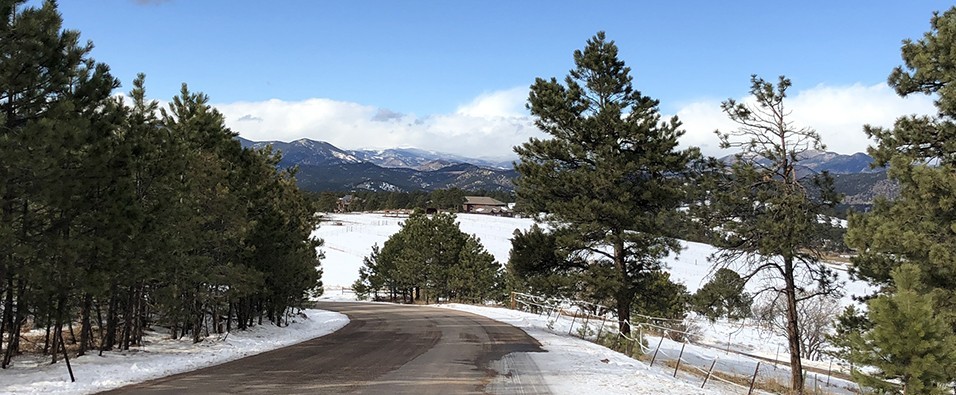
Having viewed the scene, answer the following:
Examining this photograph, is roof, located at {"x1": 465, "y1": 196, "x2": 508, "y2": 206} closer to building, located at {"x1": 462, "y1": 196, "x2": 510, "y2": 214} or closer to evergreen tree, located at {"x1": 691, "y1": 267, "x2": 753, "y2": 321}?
building, located at {"x1": 462, "y1": 196, "x2": 510, "y2": 214}

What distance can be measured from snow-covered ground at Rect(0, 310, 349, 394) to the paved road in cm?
57

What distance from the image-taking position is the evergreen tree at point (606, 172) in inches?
730

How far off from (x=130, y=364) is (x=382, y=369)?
4.90 m

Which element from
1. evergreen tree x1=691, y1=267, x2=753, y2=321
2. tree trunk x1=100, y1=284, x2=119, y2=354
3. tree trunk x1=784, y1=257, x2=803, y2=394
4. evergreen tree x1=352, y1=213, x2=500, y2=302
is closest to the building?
evergreen tree x1=352, y1=213, x2=500, y2=302

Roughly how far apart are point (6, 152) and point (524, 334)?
14842 millimetres

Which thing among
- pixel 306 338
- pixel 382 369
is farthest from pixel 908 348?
pixel 306 338

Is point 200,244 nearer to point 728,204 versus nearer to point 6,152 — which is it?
point 6,152

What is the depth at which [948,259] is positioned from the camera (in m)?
11.8

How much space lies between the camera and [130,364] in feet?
36.7

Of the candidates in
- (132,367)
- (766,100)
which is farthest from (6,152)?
(766,100)

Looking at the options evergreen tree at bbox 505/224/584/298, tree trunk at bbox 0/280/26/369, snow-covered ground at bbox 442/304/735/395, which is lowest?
snow-covered ground at bbox 442/304/735/395

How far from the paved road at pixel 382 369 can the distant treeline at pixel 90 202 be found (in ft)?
8.09

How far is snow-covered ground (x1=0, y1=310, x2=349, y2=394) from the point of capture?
9000mm

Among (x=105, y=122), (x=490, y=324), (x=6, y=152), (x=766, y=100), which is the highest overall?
(x=766, y=100)
